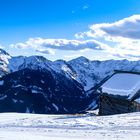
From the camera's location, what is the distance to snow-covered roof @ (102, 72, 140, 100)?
46312mm

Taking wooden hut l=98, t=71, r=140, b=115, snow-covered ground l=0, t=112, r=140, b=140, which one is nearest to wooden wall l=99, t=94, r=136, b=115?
wooden hut l=98, t=71, r=140, b=115

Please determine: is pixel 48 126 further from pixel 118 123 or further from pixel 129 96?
pixel 129 96

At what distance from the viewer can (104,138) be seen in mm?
20734

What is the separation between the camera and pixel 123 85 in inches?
1906

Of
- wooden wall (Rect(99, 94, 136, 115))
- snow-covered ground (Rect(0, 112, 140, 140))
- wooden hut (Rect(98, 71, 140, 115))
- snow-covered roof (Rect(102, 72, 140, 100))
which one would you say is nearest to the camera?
snow-covered ground (Rect(0, 112, 140, 140))

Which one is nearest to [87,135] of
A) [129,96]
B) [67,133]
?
[67,133]

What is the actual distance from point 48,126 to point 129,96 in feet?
66.2

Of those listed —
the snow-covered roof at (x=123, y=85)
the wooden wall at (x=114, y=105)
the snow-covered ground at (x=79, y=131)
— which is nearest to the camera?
the snow-covered ground at (x=79, y=131)

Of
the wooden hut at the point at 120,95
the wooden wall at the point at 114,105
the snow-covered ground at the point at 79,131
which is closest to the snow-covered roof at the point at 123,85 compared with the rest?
the wooden hut at the point at 120,95

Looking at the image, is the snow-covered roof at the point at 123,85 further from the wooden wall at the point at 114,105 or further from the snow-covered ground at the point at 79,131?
the snow-covered ground at the point at 79,131

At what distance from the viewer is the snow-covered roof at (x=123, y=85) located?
152 ft

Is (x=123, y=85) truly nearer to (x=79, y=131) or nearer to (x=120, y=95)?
(x=120, y=95)

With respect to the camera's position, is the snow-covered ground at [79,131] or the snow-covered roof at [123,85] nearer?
the snow-covered ground at [79,131]

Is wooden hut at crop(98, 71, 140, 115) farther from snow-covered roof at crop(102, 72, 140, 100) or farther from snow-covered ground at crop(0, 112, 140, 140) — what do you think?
snow-covered ground at crop(0, 112, 140, 140)
